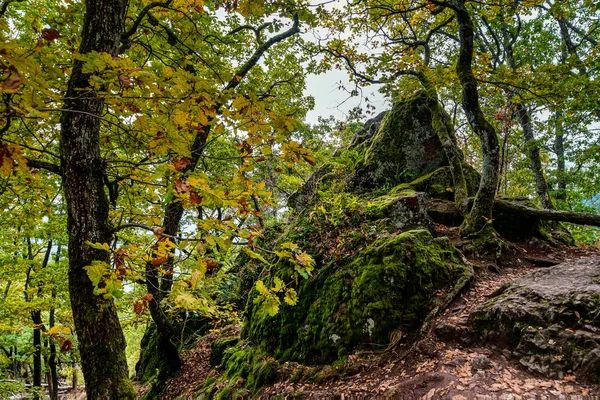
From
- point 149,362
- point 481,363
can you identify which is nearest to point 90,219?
point 481,363

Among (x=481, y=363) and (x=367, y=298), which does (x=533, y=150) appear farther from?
(x=481, y=363)

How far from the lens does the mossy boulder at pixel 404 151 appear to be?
9.01 metres

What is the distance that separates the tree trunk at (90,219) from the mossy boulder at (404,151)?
24.0ft

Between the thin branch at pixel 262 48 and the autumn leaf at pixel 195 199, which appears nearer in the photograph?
the autumn leaf at pixel 195 199

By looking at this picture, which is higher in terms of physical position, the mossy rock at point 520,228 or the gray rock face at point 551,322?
the mossy rock at point 520,228

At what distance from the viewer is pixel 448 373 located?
3.46 metres

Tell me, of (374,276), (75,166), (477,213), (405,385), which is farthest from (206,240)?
(477,213)

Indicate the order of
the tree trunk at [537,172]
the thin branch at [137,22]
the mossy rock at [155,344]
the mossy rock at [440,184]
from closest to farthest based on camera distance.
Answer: the thin branch at [137,22]
the mossy rock at [440,184]
the mossy rock at [155,344]
the tree trunk at [537,172]

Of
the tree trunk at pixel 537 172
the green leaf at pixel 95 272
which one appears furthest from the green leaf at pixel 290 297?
the tree trunk at pixel 537 172

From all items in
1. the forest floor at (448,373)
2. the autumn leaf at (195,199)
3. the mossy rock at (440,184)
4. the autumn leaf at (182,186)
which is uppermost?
the mossy rock at (440,184)

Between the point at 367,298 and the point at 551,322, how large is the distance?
2.28 meters

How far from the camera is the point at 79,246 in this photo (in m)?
2.66

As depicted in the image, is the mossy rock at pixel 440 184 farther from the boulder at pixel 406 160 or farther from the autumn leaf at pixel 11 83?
the autumn leaf at pixel 11 83

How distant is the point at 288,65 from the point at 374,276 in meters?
7.78
